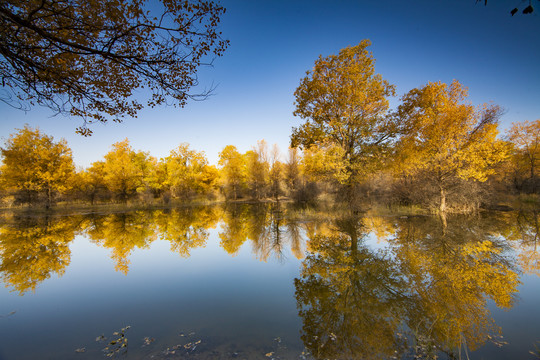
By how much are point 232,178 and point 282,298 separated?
117 ft

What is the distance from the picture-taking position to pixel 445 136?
1578 cm

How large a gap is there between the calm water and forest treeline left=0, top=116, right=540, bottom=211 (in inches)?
274

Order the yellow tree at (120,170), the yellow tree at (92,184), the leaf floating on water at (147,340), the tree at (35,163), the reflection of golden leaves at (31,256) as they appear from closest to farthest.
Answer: the leaf floating on water at (147,340) < the reflection of golden leaves at (31,256) < the tree at (35,163) < the yellow tree at (120,170) < the yellow tree at (92,184)

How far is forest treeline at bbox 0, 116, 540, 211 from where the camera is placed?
1783 centimetres

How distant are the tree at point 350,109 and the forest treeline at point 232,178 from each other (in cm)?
125

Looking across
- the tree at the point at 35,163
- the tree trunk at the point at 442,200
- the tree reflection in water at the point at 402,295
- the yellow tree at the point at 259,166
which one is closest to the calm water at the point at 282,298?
the tree reflection in water at the point at 402,295

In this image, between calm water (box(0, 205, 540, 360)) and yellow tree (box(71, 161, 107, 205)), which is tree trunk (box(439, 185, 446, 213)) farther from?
yellow tree (box(71, 161, 107, 205))

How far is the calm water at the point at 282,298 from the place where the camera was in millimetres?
3824

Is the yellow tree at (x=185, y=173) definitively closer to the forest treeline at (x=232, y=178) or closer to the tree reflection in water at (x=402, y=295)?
the forest treeline at (x=232, y=178)

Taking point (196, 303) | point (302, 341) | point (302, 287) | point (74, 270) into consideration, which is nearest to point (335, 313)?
point (302, 341)

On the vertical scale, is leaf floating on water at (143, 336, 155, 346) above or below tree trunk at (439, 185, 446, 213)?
below

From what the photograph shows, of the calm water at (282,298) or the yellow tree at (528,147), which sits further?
the yellow tree at (528,147)

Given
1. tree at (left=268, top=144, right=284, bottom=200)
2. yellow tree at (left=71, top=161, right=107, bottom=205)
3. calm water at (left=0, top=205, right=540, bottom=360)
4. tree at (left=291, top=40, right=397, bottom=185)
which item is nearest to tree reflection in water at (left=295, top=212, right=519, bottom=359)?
calm water at (left=0, top=205, right=540, bottom=360)

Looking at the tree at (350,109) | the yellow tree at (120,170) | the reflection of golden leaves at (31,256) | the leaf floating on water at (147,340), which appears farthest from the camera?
the yellow tree at (120,170)
